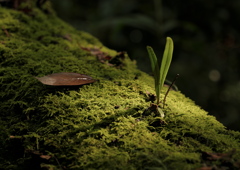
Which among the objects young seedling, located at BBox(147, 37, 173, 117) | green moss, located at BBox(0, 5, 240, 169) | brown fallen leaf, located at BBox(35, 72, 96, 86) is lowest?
green moss, located at BBox(0, 5, 240, 169)

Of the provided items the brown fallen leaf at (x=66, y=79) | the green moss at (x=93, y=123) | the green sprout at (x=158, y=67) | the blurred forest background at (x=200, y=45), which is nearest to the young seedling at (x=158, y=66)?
the green sprout at (x=158, y=67)

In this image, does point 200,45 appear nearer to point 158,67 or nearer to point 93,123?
point 158,67

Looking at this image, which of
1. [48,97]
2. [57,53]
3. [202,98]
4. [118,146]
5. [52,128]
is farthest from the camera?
[202,98]

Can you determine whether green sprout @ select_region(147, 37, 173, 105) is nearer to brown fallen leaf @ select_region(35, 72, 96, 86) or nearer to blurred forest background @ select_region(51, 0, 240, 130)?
brown fallen leaf @ select_region(35, 72, 96, 86)

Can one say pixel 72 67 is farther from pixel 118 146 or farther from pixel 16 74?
pixel 118 146

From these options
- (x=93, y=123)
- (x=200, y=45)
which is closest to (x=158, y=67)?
(x=93, y=123)

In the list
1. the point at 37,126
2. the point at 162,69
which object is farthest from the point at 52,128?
the point at 162,69

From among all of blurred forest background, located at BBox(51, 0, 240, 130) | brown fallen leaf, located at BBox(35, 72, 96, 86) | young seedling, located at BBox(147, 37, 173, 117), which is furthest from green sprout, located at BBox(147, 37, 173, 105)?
blurred forest background, located at BBox(51, 0, 240, 130)

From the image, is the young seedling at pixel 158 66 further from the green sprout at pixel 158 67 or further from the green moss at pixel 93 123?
the green moss at pixel 93 123
